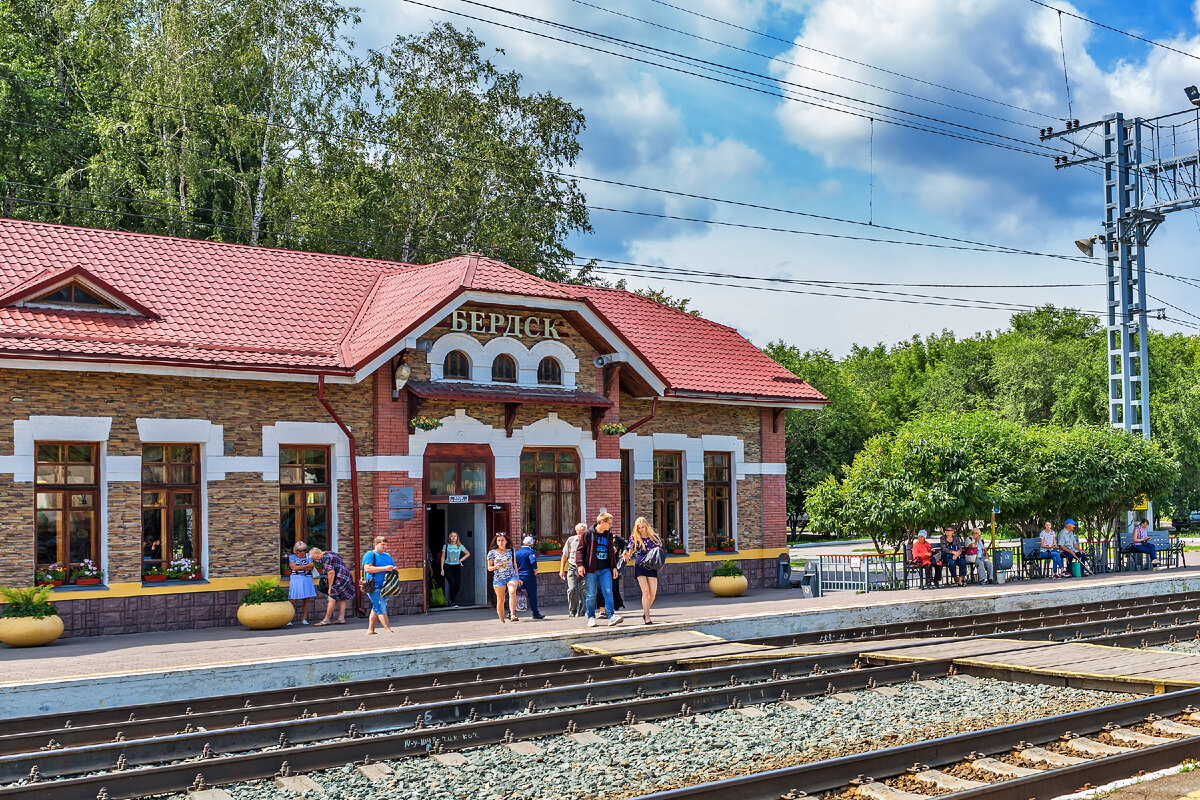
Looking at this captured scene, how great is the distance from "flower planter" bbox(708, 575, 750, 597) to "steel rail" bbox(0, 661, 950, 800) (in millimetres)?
9970

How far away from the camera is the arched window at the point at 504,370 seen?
70.3 ft

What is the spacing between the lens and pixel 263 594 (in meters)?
18.2

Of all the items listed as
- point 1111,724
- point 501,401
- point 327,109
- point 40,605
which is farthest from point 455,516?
point 327,109

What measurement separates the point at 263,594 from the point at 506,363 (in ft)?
20.5

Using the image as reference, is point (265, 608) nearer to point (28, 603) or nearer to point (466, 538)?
point (28, 603)

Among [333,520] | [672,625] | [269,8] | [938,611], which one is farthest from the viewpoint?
[269,8]

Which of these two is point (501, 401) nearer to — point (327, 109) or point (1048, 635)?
point (1048, 635)

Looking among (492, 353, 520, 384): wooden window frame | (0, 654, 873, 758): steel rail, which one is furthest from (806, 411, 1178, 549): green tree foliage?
(0, 654, 873, 758): steel rail

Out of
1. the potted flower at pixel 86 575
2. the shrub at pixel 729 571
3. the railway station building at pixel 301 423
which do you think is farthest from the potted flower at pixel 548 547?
the potted flower at pixel 86 575

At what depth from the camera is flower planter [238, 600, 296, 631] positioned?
18.0m

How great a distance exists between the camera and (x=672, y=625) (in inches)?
695

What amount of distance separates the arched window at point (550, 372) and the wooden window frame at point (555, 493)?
134cm

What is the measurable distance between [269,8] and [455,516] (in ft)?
69.7

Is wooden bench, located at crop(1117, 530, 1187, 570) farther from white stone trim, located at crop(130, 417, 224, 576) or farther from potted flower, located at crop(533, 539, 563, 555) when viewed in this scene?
white stone trim, located at crop(130, 417, 224, 576)
